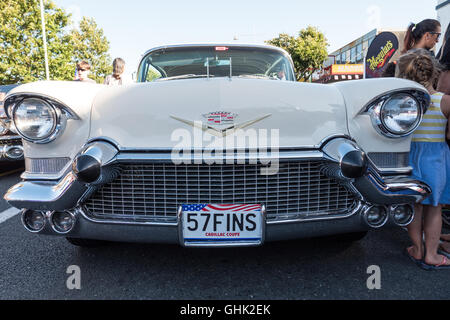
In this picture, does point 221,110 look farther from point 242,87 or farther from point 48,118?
point 48,118

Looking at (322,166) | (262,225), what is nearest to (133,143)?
(262,225)

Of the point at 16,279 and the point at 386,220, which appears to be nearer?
the point at 386,220

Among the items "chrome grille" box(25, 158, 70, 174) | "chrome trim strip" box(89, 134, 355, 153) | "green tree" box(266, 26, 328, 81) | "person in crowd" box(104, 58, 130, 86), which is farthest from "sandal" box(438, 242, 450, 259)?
"green tree" box(266, 26, 328, 81)

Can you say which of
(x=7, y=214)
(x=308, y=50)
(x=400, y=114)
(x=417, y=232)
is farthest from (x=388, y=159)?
(x=308, y=50)

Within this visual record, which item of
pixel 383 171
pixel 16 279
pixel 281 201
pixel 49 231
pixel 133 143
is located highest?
pixel 133 143

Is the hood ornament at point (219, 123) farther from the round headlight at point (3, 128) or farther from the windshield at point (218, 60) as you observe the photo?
the round headlight at point (3, 128)

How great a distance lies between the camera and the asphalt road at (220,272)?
1.57 meters

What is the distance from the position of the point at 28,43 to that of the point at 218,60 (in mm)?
17764

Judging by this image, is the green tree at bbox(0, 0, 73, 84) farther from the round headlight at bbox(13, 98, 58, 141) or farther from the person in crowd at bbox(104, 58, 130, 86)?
the round headlight at bbox(13, 98, 58, 141)

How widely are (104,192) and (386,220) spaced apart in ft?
4.59

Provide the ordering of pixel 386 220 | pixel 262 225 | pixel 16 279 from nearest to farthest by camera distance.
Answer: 1. pixel 262 225
2. pixel 386 220
3. pixel 16 279

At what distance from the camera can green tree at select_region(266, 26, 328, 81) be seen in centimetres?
2589

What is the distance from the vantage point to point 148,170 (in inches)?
58.9

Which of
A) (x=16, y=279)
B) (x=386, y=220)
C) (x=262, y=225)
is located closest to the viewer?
(x=262, y=225)
